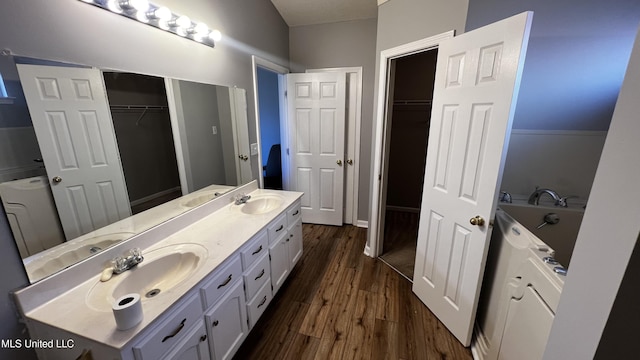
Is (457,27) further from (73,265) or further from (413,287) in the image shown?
(73,265)

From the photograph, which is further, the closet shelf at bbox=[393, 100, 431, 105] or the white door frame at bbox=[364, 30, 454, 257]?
the closet shelf at bbox=[393, 100, 431, 105]

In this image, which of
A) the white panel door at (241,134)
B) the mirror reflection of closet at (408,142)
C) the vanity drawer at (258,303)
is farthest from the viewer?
the mirror reflection of closet at (408,142)

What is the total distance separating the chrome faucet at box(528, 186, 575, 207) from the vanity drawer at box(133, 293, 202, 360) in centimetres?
266

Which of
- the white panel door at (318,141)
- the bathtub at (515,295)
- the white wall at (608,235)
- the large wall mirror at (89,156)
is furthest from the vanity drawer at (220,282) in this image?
the white panel door at (318,141)

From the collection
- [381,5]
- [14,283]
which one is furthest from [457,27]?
[14,283]

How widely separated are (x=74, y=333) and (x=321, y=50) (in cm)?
327

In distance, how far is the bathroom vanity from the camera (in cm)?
90

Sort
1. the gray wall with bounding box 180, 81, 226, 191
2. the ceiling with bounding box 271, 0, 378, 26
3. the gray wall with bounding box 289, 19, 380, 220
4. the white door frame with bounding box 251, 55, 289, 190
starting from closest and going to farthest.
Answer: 1. the gray wall with bounding box 180, 81, 226, 191
2. the white door frame with bounding box 251, 55, 289, 190
3. the ceiling with bounding box 271, 0, 378, 26
4. the gray wall with bounding box 289, 19, 380, 220

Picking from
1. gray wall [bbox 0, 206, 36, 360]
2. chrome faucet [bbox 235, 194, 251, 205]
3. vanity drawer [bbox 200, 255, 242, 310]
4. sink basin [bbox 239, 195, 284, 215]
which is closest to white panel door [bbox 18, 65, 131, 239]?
gray wall [bbox 0, 206, 36, 360]

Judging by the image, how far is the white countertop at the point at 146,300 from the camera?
866 mm

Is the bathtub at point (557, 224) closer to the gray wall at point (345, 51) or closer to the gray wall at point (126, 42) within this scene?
the gray wall at point (345, 51)

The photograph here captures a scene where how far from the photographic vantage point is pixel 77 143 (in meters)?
1.11

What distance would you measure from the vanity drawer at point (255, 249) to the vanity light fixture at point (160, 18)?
4.61 feet

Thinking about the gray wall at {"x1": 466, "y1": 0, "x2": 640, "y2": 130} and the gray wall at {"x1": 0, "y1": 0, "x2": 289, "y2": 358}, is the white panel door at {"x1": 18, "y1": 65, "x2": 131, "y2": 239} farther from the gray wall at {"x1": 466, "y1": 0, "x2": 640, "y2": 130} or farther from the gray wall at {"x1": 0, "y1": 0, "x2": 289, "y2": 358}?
the gray wall at {"x1": 466, "y1": 0, "x2": 640, "y2": 130}
